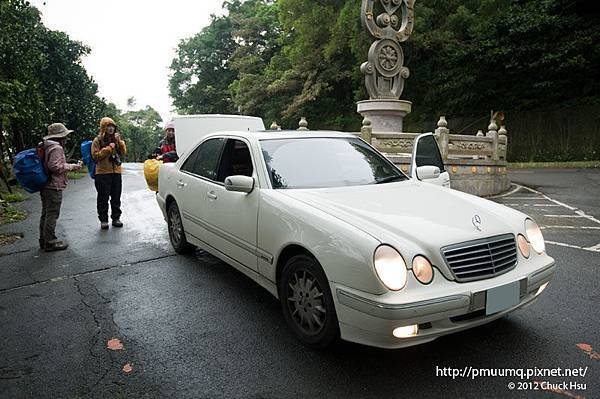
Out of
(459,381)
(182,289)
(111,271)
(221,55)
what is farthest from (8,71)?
(221,55)

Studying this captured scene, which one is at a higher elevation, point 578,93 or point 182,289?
point 578,93

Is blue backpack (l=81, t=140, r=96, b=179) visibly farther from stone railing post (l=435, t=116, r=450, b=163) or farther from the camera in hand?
stone railing post (l=435, t=116, r=450, b=163)

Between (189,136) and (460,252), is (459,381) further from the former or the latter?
(189,136)

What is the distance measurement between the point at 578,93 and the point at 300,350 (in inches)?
828

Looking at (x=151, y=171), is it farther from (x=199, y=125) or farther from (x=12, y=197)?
(x=12, y=197)

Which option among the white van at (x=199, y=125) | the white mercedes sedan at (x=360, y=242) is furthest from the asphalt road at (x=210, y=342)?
the white van at (x=199, y=125)

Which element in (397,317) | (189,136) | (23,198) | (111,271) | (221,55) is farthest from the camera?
(221,55)

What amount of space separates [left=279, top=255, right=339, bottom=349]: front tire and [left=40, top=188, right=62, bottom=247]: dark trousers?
12.7 ft

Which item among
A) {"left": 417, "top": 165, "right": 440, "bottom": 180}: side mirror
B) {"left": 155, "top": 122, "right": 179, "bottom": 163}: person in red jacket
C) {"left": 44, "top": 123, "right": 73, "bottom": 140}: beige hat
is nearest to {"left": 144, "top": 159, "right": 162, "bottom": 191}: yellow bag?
{"left": 155, "top": 122, "right": 179, "bottom": 163}: person in red jacket

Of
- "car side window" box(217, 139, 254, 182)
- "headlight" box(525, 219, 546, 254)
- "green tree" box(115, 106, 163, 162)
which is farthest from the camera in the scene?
"green tree" box(115, 106, 163, 162)

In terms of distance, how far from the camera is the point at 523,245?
3.04m

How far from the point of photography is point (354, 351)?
2975 mm

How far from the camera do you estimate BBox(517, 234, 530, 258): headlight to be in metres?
3.01

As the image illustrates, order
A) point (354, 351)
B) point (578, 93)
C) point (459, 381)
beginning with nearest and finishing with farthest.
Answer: point (459, 381) → point (354, 351) → point (578, 93)
